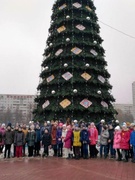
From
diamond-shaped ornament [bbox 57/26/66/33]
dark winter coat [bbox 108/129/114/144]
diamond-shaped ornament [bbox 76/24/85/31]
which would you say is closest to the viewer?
dark winter coat [bbox 108/129/114/144]

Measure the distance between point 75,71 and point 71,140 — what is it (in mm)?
6561

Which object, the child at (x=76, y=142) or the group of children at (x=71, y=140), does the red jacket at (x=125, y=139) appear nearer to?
the group of children at (x=71, y=140)

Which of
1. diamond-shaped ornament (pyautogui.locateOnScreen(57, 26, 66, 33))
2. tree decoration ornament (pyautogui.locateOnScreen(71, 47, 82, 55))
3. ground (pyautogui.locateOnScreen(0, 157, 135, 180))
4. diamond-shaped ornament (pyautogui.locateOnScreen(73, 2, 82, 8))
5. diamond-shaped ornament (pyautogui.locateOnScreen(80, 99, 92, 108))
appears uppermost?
diamond-shaped ornament (pyautogui.locateOnScreen(73, 2, 82, 8))

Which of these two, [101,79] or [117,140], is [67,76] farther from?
[117,140]

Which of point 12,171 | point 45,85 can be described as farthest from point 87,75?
point 12,171

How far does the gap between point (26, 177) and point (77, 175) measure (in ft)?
5.48

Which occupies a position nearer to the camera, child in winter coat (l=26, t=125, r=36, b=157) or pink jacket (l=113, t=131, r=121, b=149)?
pink jacket (l=113, t=131, r=121, b=149)

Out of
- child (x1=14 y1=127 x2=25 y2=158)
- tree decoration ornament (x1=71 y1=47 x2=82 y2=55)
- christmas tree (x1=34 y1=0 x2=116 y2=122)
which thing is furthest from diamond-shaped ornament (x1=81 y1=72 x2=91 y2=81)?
Answer: child (x1=14 y1=127 x2=25 y2=158)

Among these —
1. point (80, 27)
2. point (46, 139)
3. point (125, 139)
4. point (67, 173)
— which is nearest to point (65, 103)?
point (46, 139)

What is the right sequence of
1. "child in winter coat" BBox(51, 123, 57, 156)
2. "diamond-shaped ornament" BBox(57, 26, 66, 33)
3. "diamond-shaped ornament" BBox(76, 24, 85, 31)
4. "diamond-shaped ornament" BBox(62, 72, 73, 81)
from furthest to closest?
"diamond-shaped ornament" BBox(57, 26, 66, 33) < "diamond-shaped ornament" BBox(76, 24, 85, 31) < "diamond-shaped ornament" BBox(62, 72, 73, 81) < "child in winter coat" BBox(51, 123, 57, 156)

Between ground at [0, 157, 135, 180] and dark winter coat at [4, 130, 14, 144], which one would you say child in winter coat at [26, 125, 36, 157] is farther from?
ground at [0, 157, 135, 180]

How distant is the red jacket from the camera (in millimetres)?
11008

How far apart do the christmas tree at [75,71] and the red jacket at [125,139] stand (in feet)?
15.7

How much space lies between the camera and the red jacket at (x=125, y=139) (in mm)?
Result: 11008
